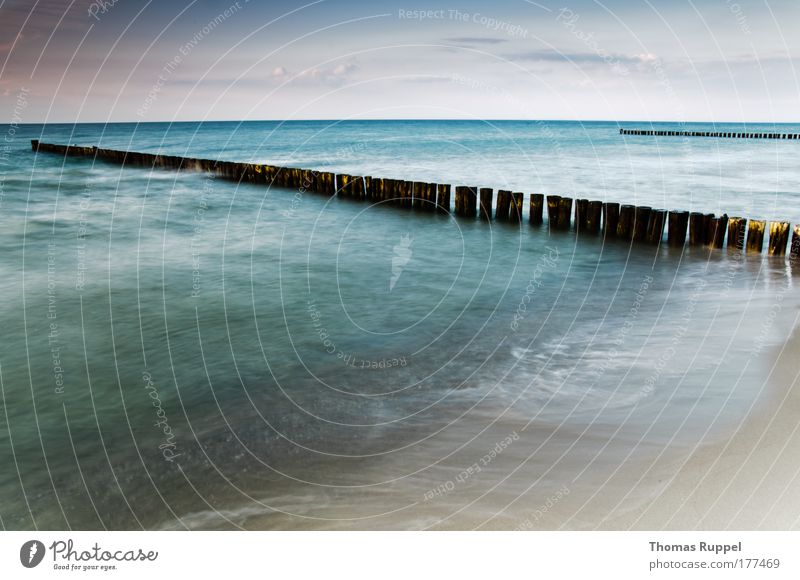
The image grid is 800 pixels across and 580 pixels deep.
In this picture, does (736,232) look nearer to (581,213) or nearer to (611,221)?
(611,221)

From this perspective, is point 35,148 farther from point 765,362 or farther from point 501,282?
point 765,362

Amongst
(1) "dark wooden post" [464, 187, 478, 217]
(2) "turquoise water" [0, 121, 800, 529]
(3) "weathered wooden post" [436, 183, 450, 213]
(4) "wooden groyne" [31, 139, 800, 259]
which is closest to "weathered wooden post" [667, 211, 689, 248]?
(4) "wooden groyne" [31, 139, 800, 259]

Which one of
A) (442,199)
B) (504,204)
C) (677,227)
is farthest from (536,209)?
(677,227)

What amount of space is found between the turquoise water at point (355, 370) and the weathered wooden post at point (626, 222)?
31.5 inches

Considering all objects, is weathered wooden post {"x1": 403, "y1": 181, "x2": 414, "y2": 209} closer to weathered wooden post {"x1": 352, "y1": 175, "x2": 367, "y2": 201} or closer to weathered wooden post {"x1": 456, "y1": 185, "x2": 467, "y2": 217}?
weathered wooden post {"x1": 456, "y1": 185, "x2": 467, "y2": 217}

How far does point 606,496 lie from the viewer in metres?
4.14

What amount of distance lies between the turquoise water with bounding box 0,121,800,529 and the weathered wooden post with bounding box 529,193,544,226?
118cm

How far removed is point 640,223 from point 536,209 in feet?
10.2

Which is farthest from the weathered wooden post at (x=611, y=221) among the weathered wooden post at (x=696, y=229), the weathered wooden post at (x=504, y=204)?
the weathered wooden post at (x=504, y=204)

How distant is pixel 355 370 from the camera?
21.9 feet

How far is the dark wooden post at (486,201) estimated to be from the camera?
1605cm

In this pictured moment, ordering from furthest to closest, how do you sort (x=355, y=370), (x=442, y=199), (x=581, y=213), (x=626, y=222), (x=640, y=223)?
(x=442, y=199), (x=581, y=213), (x=626, y=222), (x=640, y=223), (x=355, y=370)

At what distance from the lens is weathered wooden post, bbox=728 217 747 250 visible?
11.8 metres

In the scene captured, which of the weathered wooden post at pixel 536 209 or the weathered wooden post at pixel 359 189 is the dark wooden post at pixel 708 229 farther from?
the weathered wooden post at pixel 359 189
